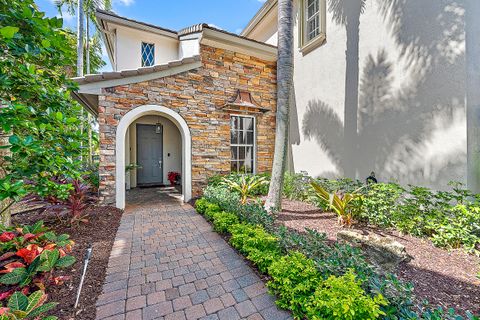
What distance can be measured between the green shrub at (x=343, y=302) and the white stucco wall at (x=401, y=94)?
3303 mm

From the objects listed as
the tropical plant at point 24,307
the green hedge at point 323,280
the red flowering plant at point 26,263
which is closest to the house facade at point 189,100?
the red flowering plant at point 26,263

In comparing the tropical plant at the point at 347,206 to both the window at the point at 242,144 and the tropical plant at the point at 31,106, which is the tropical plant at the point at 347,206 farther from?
the tropical plant at the point at 31,106

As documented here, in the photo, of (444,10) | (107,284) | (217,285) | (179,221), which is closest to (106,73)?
(179,221)

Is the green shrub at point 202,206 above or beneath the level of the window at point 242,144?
beneath

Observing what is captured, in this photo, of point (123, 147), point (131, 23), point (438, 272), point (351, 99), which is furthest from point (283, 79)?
point (131, 23)

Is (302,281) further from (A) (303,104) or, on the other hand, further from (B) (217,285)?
(A) (303,104)

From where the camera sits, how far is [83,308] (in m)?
2.13

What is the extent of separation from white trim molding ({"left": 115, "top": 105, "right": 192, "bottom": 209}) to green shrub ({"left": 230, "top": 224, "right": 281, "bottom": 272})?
3.24 metres

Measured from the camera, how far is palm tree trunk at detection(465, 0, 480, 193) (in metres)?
3.45

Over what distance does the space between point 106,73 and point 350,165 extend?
656 centimetres

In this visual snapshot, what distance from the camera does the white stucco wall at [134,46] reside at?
8.11m

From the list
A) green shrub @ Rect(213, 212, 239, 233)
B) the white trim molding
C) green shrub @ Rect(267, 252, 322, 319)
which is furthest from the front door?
green shrub @ Rect(267, 252, 322, 319)

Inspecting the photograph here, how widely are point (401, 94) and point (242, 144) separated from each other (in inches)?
174

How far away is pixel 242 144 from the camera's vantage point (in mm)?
7215
